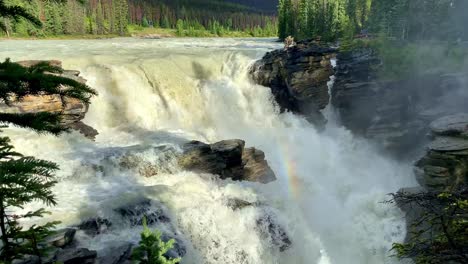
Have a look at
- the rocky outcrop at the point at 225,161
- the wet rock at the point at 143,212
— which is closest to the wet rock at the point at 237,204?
the rocky outcrop at the point at 225,161

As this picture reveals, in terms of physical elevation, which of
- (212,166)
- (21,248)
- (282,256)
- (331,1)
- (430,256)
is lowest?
(282,256)

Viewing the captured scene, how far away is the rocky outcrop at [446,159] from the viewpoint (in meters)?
19.6

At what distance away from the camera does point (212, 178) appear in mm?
21875

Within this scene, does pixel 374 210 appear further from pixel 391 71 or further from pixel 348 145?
pixel 391 71

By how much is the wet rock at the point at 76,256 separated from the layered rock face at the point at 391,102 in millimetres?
23203

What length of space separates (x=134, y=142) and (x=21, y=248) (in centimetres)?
1880

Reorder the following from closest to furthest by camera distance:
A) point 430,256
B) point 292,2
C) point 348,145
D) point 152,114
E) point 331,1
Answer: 1. point 430,256
2. point 152,114
3. point 348,145
4. point 331,1
5. point 292,2

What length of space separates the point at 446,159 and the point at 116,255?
54.4ft

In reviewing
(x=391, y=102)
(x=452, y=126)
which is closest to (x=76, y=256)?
(x=452, y=126)

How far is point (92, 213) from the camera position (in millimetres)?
16188

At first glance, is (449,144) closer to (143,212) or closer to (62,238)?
(143,212)

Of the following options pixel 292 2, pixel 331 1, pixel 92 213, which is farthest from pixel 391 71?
pixel 292 2

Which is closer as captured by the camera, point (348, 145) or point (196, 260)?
point (196, 260)

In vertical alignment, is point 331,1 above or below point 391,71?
above
